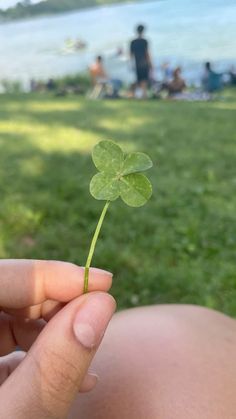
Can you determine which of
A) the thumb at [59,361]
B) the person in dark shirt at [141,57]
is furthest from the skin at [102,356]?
the person in dark shirt at [141,57]

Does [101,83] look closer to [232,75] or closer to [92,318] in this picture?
[232,75]

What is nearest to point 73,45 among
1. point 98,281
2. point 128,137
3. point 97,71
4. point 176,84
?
point 97,71

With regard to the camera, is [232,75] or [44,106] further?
[232,75]

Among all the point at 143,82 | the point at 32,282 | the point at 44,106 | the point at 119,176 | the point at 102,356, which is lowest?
the point at 143,82

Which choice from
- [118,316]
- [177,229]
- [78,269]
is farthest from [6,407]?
[177,229]

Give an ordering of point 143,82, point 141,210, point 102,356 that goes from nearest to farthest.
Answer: point 102,356
point 141,210
point 143,82

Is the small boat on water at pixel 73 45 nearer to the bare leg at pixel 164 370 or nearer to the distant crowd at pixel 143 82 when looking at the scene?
the distant crowd at pixel 143 82

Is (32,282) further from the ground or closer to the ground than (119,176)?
closer to the ground
